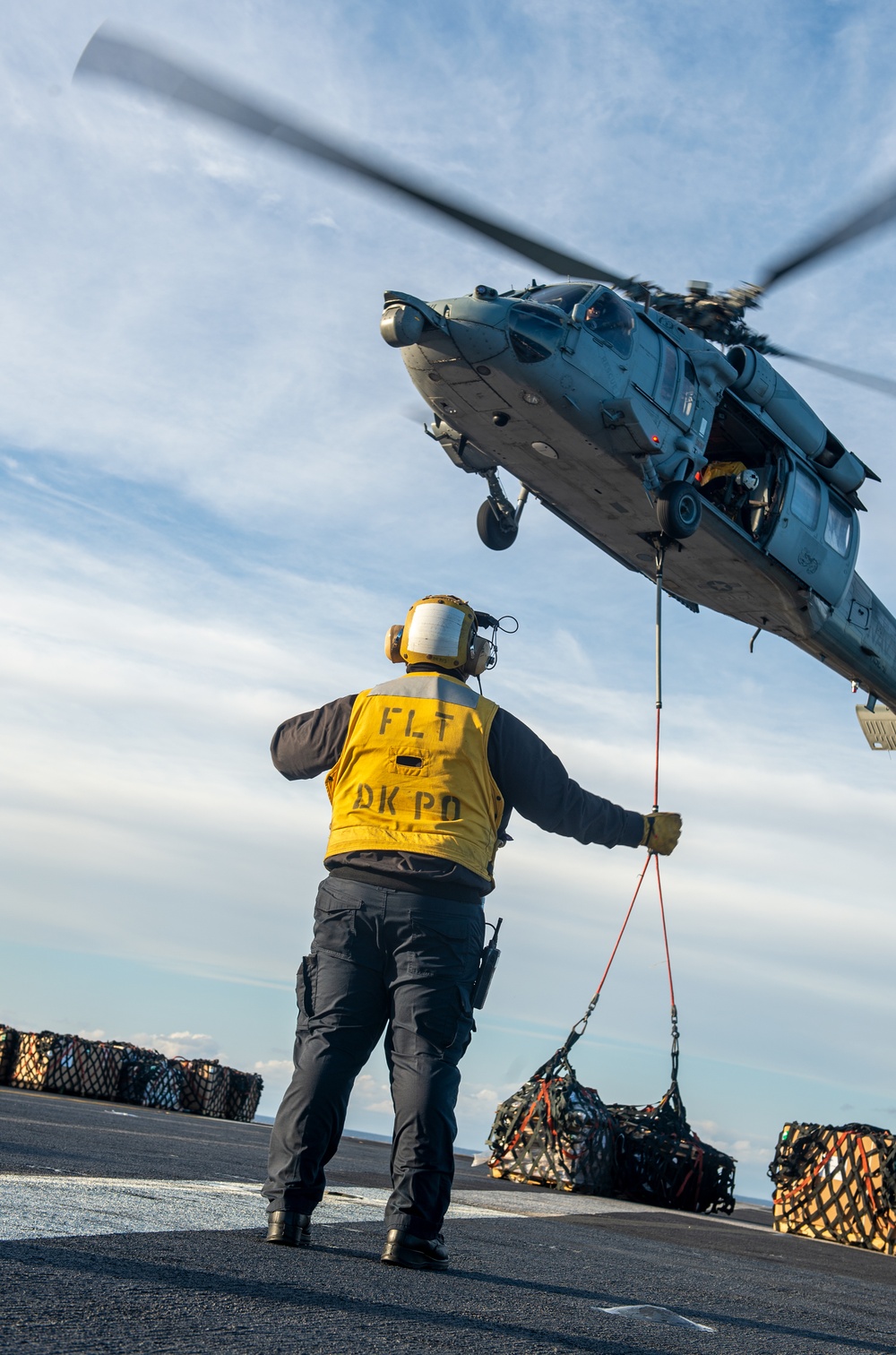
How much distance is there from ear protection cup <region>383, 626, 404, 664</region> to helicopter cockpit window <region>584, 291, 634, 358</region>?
27.4ft

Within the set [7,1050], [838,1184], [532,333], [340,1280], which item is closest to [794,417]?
[532,333]

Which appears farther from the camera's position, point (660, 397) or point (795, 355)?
point (795, 355)

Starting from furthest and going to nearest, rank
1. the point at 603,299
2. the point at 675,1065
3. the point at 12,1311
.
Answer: the point at 603,299 < the point at 675,1065 < the point at 12,1311

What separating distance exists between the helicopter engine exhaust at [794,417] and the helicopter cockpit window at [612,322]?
1.90 metres

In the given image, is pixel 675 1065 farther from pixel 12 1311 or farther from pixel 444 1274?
pixel 12 1311

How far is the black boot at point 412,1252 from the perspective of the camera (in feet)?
11.7

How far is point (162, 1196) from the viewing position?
425 centimetres

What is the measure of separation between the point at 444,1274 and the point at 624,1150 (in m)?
7.46

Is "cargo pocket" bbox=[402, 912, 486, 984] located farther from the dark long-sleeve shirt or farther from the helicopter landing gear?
the helicopter landing gear

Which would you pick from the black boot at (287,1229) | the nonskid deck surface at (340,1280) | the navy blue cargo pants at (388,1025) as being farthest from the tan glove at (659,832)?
the black boot at (287,1229)

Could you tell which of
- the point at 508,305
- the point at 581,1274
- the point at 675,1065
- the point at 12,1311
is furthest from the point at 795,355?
the point at 12,1311

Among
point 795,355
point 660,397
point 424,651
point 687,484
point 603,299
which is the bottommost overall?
point 424,651

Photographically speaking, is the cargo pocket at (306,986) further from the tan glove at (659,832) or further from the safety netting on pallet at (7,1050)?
the safety netting on pallet at (7,1050)

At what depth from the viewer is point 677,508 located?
1260cm
